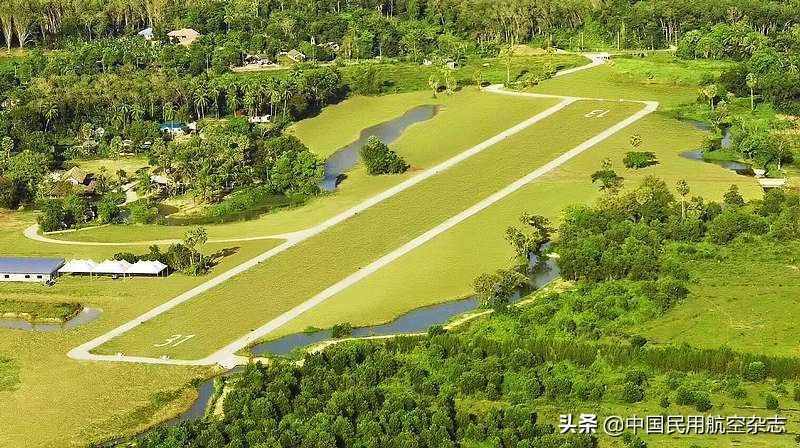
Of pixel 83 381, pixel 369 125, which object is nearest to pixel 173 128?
pixel 369 125

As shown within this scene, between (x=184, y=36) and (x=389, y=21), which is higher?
(x=184, y=36)

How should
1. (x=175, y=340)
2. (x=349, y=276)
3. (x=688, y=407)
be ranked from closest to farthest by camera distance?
(x=688, y=407) → (x=175, y=340) → (x=349, y=276)

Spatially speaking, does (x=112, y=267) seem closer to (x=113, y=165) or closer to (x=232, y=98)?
(x=113, y=165)

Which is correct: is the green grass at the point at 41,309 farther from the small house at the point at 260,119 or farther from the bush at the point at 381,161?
the small house at the point at 260,119

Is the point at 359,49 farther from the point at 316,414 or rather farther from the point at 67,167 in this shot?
the point at 316,414

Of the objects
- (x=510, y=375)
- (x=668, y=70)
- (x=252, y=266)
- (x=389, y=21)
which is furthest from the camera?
(x=389, y=21)

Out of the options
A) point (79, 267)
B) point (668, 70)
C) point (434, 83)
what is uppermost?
point (434, 83)

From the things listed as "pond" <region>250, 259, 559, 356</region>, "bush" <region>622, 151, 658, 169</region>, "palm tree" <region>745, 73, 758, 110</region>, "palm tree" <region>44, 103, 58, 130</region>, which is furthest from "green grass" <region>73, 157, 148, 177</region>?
"palm tree" <region>745, 73, 758, 110</region>

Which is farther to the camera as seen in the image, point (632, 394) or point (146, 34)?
point (146, 34)
